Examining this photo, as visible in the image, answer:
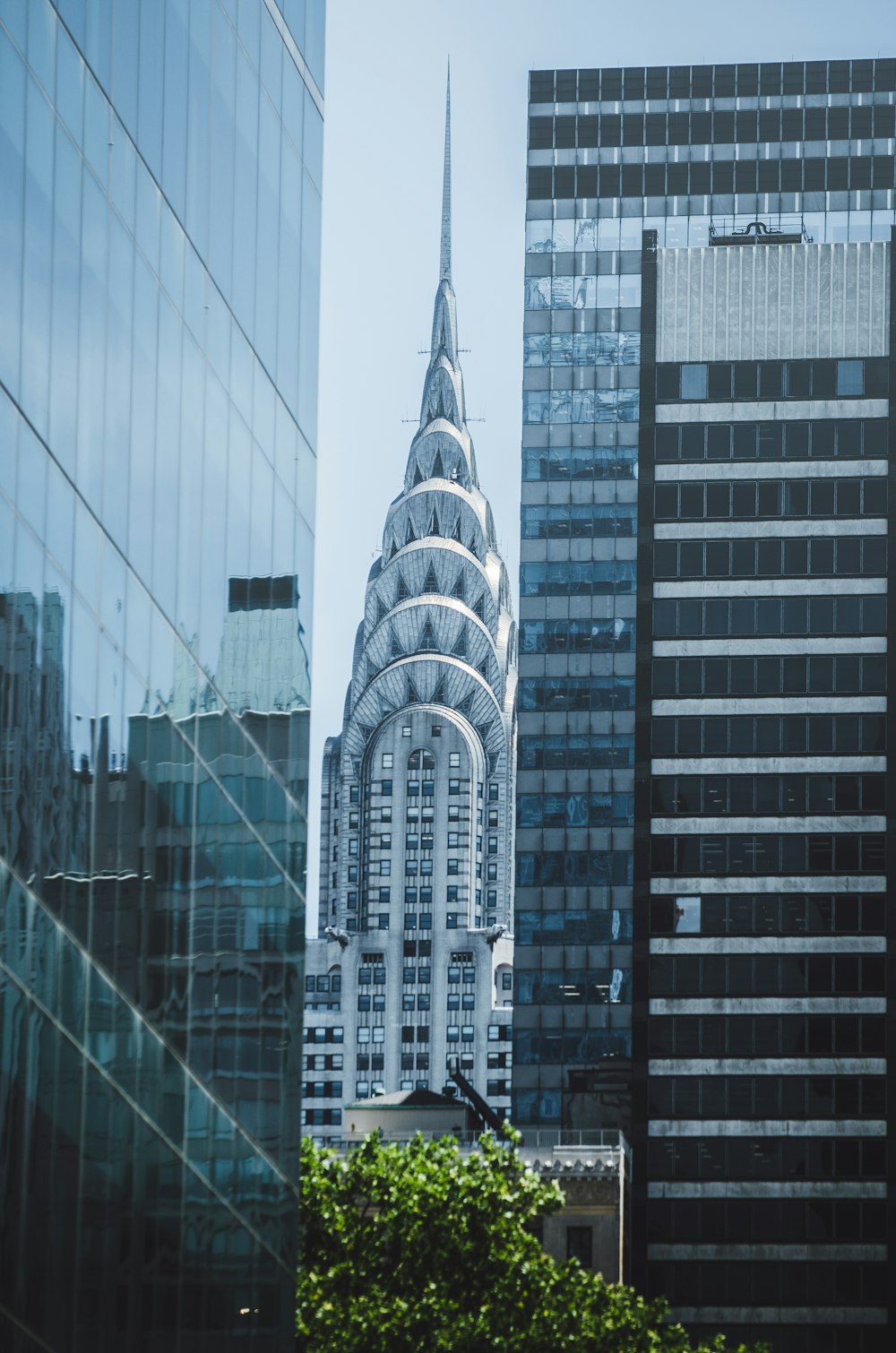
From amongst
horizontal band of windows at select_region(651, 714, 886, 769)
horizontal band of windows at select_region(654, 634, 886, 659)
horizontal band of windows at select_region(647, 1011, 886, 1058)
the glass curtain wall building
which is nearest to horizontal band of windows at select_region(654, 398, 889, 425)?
horizontal band of windows at select_region(654, 634, 886, 659)

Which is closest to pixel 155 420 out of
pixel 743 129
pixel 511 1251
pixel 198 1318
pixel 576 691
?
pixel 198 1318

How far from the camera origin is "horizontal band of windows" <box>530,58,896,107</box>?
148625 mm

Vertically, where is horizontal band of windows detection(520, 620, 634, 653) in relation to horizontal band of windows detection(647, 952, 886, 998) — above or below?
above

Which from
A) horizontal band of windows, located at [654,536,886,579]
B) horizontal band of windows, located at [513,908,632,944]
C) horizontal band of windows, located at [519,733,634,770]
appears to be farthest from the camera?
horizontal band of windows, located at [519,733,634,770]

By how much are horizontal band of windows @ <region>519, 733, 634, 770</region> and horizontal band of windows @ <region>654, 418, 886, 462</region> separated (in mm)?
26440

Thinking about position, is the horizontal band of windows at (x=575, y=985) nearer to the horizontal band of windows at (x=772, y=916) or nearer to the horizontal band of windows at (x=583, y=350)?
the horizontal band of windows at (x=772, y=916)

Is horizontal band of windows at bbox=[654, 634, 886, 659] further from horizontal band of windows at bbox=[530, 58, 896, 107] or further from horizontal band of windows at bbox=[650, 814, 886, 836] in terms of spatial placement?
horizontal band of windows at bbox=[530, 58, 896, 107]

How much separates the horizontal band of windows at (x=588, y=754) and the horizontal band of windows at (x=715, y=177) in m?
35.4

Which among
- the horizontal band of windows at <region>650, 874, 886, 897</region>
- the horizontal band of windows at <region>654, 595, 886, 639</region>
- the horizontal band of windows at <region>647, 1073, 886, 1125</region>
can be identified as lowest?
the horizontal band of windows at <region>647, 1073, 886, 1125</region>

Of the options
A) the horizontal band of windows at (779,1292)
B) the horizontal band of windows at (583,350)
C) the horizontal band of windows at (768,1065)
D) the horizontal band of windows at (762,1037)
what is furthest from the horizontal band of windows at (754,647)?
the horizontal band of windows at (583,350)

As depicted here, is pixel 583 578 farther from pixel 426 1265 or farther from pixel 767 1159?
pixel 426 1265

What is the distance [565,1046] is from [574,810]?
566 inches

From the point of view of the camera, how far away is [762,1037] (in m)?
112

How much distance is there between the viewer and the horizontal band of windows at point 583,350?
142000mm
